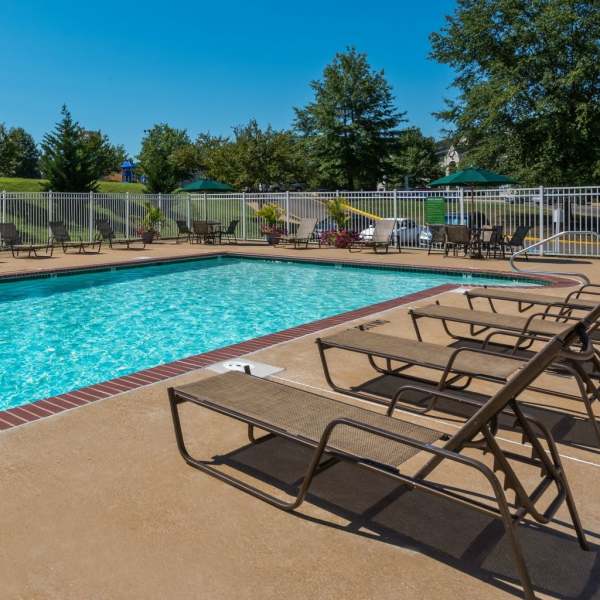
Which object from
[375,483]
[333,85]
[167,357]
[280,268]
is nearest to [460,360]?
[375,483]

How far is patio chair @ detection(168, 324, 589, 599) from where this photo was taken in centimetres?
236

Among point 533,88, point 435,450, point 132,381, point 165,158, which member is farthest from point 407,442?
point 165,158

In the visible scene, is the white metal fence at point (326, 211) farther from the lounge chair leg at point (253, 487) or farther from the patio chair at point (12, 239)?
the lounge chair leg at point (253, 487)

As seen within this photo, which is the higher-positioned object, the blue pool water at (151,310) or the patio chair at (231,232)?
the patio chair at (231,232)

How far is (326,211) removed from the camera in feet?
66.3

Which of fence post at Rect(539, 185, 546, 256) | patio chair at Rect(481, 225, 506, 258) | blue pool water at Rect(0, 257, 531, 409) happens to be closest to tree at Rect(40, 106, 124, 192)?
blue pool water at Rect(0, 257, 531, 409)

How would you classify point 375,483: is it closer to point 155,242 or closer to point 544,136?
point 155,242

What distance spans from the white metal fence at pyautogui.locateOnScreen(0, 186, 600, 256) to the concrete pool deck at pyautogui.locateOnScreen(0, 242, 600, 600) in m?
13.7

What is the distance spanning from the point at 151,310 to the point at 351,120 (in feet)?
109

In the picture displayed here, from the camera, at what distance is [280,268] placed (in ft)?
51.2

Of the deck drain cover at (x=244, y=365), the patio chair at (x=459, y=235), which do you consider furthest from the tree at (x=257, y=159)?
the deck drain cover at (x=244, y=365)

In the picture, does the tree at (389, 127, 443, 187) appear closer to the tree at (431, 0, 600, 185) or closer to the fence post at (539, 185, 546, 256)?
the tree at (431, 0, 600, 185)

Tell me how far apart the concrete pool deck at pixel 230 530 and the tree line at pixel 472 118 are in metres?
27.2

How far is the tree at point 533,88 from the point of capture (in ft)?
88.4
